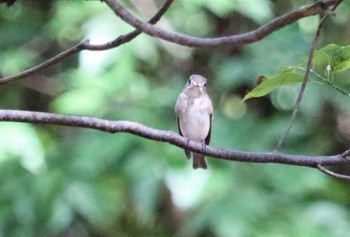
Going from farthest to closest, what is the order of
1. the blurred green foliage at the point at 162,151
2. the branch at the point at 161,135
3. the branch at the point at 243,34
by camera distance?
the blurred green foliage at the point at 162,151
the branch at the point at 161,135
the branch at the point at 243,34

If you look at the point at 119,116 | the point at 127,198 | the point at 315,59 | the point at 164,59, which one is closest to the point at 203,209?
the point at 119,116

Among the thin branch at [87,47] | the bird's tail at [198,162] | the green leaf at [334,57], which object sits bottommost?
the bird's tail at [198,162]

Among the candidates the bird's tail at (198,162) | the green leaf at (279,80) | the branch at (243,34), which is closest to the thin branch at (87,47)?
the branch at (243,34)

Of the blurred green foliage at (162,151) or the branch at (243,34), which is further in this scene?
the blurred green foliage at (162,151)

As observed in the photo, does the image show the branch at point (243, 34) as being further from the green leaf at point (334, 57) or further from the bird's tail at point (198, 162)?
the bird's tail at point (198, 162)

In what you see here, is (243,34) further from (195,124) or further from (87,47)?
(195,124)

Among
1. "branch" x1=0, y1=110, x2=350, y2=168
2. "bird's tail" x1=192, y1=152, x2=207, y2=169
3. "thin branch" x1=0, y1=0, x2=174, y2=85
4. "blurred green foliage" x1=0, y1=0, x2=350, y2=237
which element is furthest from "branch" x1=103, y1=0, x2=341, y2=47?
"bird's tail" x1=192, y1=152, x2=207, y2=169

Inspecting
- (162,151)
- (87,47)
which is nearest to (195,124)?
(162,151)

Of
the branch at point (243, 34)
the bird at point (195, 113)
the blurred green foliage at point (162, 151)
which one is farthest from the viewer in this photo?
the bird at point (195, 113)
